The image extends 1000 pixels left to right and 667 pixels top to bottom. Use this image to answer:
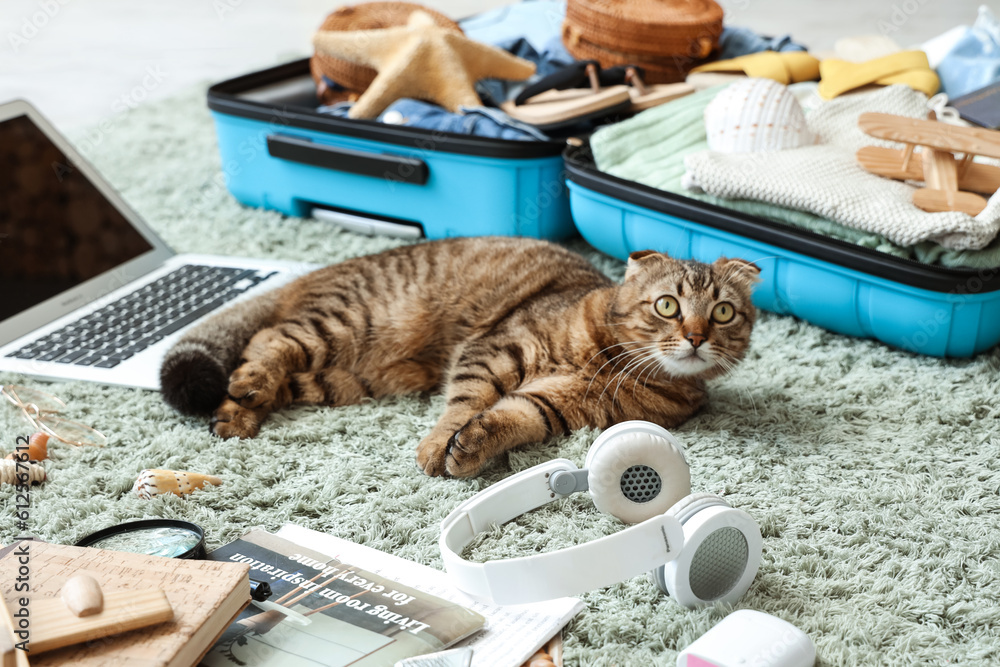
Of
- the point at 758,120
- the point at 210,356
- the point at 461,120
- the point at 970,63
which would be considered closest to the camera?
the point at 210,356

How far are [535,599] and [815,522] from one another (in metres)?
0.47

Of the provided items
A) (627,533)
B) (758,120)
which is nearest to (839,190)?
(758,120)

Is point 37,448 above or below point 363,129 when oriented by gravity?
below

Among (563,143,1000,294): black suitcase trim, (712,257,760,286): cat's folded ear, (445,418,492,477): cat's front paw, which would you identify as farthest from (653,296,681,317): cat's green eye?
(563,143,1000,294): black suitcase trim

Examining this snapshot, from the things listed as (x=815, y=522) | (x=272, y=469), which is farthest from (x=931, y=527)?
(x=272, y=469)

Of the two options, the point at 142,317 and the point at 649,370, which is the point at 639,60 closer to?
the point at 649,370

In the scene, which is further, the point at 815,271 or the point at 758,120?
the point at 758,120

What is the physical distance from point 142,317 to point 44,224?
0.91 feet

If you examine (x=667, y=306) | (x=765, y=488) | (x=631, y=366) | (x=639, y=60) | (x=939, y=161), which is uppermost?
(x=639, y=60)

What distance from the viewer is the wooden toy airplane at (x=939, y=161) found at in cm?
158

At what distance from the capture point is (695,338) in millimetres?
1301

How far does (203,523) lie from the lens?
116cm

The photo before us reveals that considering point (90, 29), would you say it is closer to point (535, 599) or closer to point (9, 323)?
point (9, 323)

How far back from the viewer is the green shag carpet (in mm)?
985
